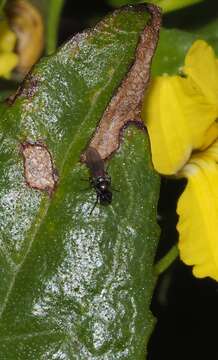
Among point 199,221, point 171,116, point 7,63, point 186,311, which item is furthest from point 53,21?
point 186,311

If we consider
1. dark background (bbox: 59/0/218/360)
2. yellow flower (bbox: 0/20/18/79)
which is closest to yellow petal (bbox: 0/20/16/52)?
yellow flower (bbox: 0/20/18/79)

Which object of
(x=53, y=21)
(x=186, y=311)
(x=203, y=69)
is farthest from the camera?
(x=186, y=311)

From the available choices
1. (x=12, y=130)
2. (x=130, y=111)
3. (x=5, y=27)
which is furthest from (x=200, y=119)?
(x=5, y=27)

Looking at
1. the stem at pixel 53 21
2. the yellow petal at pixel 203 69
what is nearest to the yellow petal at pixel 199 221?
the yellow petal at pixel 203 69

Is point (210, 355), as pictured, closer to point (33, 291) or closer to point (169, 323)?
point (169, 323)

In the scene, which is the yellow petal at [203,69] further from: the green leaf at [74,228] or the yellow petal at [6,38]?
the yellow petal at [6,38]

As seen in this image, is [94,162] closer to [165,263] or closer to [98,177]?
[98,177]

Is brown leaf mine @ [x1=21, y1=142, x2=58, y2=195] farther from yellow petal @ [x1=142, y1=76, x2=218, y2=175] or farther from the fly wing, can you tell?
yellow petal @ [x1=142, y1=76, x2=218, y2=175]
